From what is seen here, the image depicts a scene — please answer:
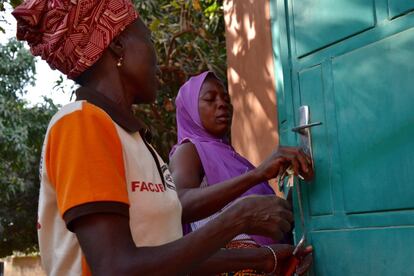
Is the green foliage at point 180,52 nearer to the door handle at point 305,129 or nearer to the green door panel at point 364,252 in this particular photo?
the door handle at point 305,129

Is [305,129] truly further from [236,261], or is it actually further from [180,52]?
[180,52]

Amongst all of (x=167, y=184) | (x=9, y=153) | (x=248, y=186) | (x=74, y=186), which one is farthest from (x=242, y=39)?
(x=9, y=153)

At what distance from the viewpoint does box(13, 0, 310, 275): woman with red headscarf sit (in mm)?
1353

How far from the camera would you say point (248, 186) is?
2336mm

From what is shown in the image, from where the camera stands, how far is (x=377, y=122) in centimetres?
192

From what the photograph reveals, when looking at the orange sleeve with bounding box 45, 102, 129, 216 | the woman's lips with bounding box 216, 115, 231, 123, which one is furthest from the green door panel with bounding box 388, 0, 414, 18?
the woman's lips with bounding box 216, 115, 231, 123

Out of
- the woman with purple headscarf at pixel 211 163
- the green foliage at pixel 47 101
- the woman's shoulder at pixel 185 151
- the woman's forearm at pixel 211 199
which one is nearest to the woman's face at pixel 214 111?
the woman with purple headscarf at pixel 211 163

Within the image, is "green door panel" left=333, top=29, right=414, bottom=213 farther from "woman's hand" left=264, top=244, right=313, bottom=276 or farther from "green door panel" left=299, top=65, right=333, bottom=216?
"woman's hand" left=264, top=244, right=313, bottom=276

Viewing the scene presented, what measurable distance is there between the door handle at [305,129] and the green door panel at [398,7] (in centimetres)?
45

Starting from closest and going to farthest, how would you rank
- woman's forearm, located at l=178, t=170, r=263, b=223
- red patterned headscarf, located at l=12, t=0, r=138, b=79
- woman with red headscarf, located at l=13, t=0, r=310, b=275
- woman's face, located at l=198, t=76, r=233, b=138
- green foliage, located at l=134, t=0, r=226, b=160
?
woman with red headscarf, located at l=13, t=0, r=310, b=275 → red patterned headscarf, located at l=12, t=0, r=138, b=79 → woman's forearm, located at l=178, t=170, r=263, b=223 → woman's face, located at l=198, t=76, r=233, b=138 → green foliage, located at l=134, t=0, r=226, b=160

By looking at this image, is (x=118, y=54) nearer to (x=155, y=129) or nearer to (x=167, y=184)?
(x=167, y=184)

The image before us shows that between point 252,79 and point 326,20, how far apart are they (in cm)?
221

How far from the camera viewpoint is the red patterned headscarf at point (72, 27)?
1561mm

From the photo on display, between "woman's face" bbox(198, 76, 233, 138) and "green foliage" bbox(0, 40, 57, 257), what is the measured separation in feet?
26.5
